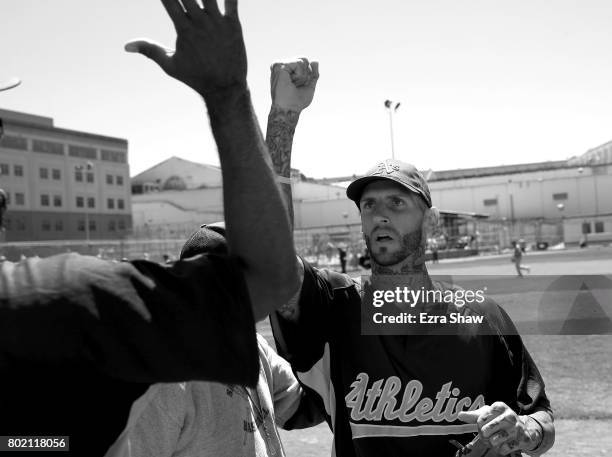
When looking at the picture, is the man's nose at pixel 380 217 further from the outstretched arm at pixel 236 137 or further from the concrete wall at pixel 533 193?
the concrete wall at pixel 533 193

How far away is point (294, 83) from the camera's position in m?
2.35

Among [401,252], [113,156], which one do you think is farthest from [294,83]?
[113,156]

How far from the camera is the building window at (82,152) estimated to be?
73438 mm

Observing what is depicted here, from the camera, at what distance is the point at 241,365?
47.8 inches

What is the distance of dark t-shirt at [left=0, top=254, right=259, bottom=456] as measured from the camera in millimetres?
1118

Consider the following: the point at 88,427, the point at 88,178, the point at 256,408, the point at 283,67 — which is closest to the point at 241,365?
the point at 88,427

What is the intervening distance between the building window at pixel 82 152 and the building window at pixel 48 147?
3.83 feet

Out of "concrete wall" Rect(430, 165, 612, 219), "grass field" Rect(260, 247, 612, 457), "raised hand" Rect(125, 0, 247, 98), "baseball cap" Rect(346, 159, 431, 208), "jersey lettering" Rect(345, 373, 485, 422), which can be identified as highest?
"concrete wall" Rect(430, 165, 612, 219)

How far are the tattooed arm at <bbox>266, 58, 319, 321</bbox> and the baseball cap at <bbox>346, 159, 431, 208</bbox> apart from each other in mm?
514

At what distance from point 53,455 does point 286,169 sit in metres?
1.46

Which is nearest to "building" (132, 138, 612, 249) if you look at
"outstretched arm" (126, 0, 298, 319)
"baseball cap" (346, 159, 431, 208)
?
"baseball cap" (346, 159, 431, 208)

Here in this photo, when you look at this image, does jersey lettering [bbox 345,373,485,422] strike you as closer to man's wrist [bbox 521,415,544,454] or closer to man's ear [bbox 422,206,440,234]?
man's wrist [bbox 521,415,544,454]

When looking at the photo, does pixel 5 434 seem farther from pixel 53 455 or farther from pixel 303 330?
pixel 303 330

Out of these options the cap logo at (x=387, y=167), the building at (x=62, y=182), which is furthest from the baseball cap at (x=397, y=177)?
the building at (x=62, y=182)
